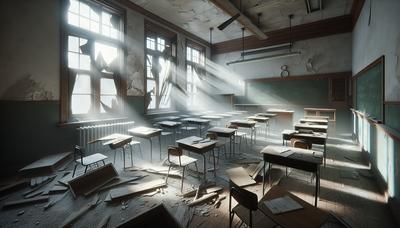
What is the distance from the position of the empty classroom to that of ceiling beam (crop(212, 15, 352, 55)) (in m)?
0.04

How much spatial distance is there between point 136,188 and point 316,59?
26.1 feet

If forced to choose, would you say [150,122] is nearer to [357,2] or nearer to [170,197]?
[170,197]

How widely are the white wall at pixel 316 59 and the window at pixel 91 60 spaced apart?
6.10 meters

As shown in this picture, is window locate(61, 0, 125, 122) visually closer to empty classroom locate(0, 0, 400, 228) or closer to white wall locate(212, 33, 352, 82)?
empty classroom locate(0, 0, 400, 228)

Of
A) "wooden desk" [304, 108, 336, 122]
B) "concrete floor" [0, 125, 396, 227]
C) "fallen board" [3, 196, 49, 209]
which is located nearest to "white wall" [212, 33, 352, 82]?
"wooden desk" [304, 108, 336, 122]

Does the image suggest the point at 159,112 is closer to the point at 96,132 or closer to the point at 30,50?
the point at 96,132

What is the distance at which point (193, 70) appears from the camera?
8.89m

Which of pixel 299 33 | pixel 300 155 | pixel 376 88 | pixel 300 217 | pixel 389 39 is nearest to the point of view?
pixel 300 217

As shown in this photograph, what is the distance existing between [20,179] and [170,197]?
262cm

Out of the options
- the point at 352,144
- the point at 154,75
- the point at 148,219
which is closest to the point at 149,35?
the point at 154,75

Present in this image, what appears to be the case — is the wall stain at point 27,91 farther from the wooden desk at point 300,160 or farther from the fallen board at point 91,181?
the wooden desk at point 300,160

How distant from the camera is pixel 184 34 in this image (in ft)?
26.3

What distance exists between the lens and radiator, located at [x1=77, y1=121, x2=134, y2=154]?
451cm

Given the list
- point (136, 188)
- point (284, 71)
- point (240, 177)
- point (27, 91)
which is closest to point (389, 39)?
point (240, 177)
